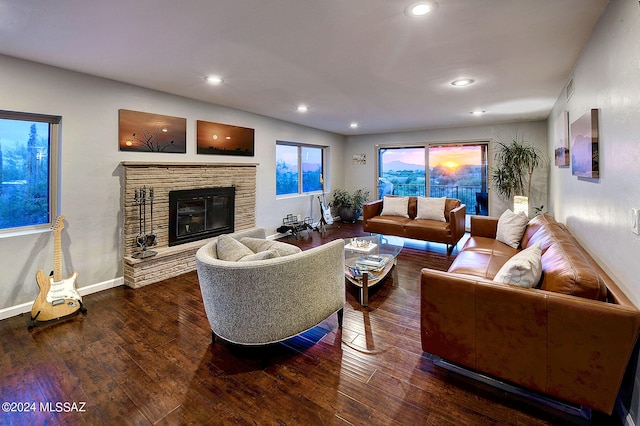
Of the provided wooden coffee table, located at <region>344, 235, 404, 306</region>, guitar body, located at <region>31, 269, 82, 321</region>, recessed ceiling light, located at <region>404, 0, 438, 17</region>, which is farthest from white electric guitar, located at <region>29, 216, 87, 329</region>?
recessed ceiling light, located at <region>404, 0, 438, 17</region>

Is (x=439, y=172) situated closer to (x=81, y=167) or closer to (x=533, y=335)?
(x=533, y=335)

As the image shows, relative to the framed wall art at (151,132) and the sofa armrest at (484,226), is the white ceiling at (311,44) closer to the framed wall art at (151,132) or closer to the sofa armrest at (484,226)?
the framed wall art at (151,132)

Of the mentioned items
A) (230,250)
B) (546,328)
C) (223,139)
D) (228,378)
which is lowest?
(228,378)

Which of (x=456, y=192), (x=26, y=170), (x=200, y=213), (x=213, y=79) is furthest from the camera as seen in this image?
(x=456, y=192)

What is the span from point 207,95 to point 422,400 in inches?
163

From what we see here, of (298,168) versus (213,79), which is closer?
(213,79)

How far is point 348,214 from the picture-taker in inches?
300

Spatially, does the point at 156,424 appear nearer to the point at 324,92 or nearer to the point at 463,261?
the point at 463,261

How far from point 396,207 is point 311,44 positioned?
3.85 m

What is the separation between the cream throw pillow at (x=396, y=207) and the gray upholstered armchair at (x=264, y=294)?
368 cm

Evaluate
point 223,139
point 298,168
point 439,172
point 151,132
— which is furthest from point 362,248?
point 439,172

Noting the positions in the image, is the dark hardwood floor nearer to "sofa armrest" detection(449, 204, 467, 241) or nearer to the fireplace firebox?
the fireplace firebox

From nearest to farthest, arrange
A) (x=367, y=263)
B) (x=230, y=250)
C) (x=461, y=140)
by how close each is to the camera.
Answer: (x=230, y=250)
(x=367, y=263)
(x=461, y=140)

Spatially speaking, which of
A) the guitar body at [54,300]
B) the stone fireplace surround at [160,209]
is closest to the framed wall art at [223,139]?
the stone fireplace surround at [160,209]
